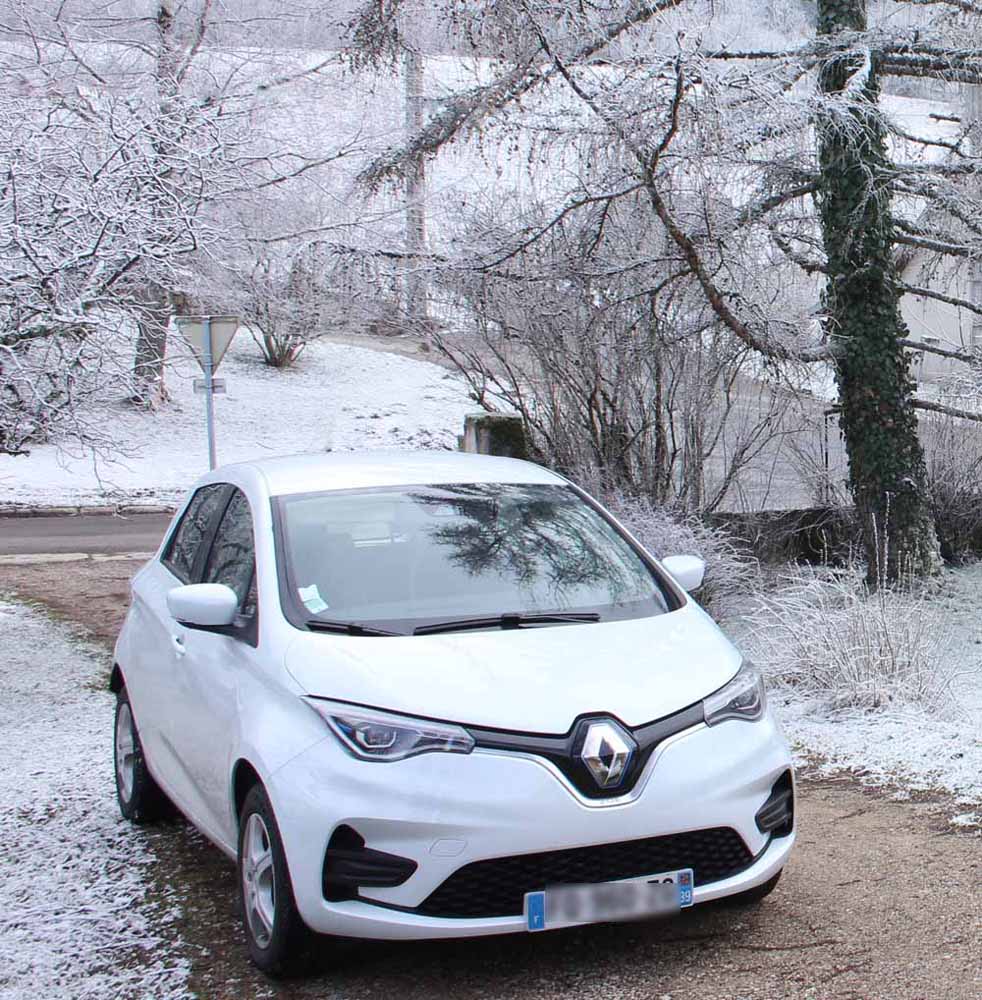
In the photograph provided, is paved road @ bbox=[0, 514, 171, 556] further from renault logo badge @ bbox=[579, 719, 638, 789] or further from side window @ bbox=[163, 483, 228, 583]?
renault logo badge @ bbox=[579, 719, 638, 789]

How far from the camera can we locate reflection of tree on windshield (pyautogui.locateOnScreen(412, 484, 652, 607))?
15.4 feet

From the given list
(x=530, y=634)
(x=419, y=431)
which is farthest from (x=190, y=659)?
(x=419, y=431)

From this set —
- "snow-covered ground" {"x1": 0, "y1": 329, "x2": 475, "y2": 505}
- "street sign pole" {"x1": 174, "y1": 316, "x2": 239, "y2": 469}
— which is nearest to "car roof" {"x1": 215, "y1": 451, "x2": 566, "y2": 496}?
"street sign pole" {"x1": 174, "y1": 316, "x2": 239, "y2": 469}

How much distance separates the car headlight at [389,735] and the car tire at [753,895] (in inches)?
45.7

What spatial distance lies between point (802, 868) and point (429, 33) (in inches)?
369

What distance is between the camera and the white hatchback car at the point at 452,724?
11.8 ft

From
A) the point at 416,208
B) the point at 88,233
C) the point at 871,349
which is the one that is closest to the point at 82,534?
the point at 416,208

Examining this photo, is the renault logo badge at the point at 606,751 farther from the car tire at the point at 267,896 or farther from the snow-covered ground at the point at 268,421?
the snow-covered ground at the point at 268,421

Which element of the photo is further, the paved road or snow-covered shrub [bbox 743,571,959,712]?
the paved road

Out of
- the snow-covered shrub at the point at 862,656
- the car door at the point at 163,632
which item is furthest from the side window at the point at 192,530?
the snow-covered shrub at the point at 862,656

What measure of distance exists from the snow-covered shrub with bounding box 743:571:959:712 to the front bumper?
3618 millimetres

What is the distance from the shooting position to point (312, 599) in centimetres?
435

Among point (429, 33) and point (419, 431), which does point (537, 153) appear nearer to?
point (429, 33)

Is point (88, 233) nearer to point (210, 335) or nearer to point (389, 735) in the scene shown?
point (389, 735)
